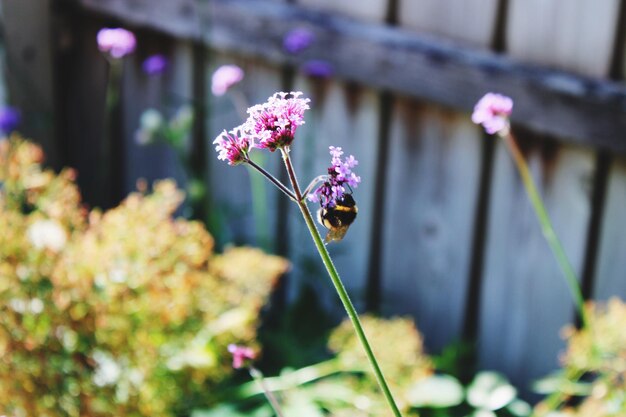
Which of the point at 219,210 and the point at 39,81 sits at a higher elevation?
the point at 39,81

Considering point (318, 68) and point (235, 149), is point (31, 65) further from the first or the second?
point (235, 149)

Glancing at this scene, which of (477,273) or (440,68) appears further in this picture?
(477,273)

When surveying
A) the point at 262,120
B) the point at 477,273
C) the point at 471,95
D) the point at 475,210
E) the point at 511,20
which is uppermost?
the point at 511,20

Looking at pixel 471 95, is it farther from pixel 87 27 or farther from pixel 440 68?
pixel 87 27

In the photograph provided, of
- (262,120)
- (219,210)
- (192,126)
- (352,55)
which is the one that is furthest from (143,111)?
(262,120)

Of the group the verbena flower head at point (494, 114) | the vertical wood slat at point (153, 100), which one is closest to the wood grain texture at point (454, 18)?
the verbena flower head at point (494, 114)

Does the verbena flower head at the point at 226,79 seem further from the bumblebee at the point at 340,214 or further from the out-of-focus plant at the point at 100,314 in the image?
the bumblebee at the point at 340,214
